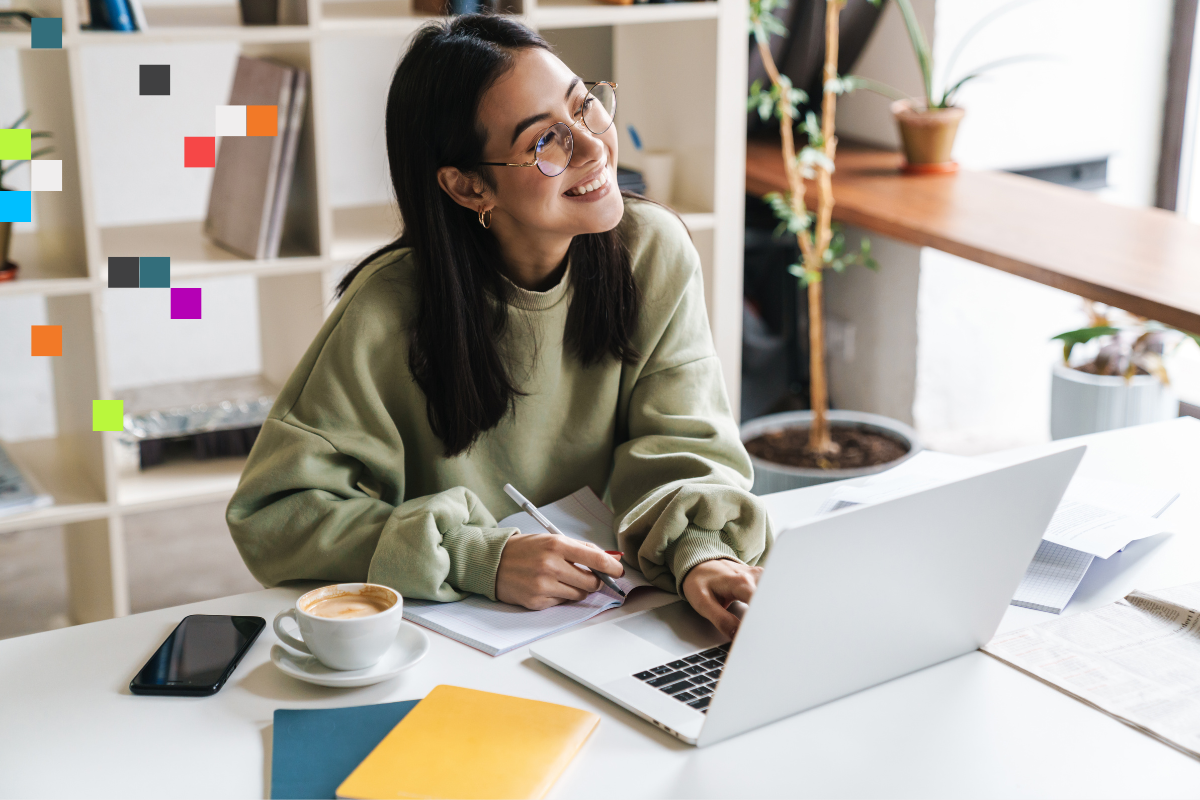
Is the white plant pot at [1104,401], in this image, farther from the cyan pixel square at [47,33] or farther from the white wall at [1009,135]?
the cyan pixel square at [47,33]

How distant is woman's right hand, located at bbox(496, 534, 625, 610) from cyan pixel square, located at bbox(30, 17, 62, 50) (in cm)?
124

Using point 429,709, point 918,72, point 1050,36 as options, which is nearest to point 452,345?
point 429,709

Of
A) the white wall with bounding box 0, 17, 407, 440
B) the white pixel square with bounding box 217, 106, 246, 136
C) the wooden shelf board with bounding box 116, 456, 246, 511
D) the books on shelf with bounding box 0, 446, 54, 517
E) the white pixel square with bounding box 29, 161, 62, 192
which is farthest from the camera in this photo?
the white wall with bounding box 0, 17, 407, 440

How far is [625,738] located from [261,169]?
154cm

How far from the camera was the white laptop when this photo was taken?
0.77 m

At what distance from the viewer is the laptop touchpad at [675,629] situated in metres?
0.98

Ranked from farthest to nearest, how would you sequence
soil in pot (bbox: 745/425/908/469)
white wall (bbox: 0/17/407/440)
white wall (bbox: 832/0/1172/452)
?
white wall (bbox: 832/0/1172/452) < white wall (bbox: 0/17/407/440) < soil in pot (bbox: 745/425/908/469)

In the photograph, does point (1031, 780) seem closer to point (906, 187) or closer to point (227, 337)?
point (906, 187)

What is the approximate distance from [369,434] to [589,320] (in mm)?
288

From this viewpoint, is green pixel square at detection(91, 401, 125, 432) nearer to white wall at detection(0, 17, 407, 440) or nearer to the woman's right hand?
the woman's right hand

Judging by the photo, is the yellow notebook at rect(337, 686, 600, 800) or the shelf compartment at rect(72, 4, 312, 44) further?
the shelf compartment at rect(72, 4, 312, 44)

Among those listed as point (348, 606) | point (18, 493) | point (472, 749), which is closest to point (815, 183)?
point (18, 493)

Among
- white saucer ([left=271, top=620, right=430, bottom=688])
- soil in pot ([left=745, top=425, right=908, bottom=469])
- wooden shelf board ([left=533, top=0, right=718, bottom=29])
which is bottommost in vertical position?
soil in pot ([left=745, top=425, right=908, bottom=469])

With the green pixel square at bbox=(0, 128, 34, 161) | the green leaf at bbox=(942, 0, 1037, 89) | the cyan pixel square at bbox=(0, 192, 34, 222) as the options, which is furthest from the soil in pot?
the green pixel square at bbox=(0, 128, 34, 161)
